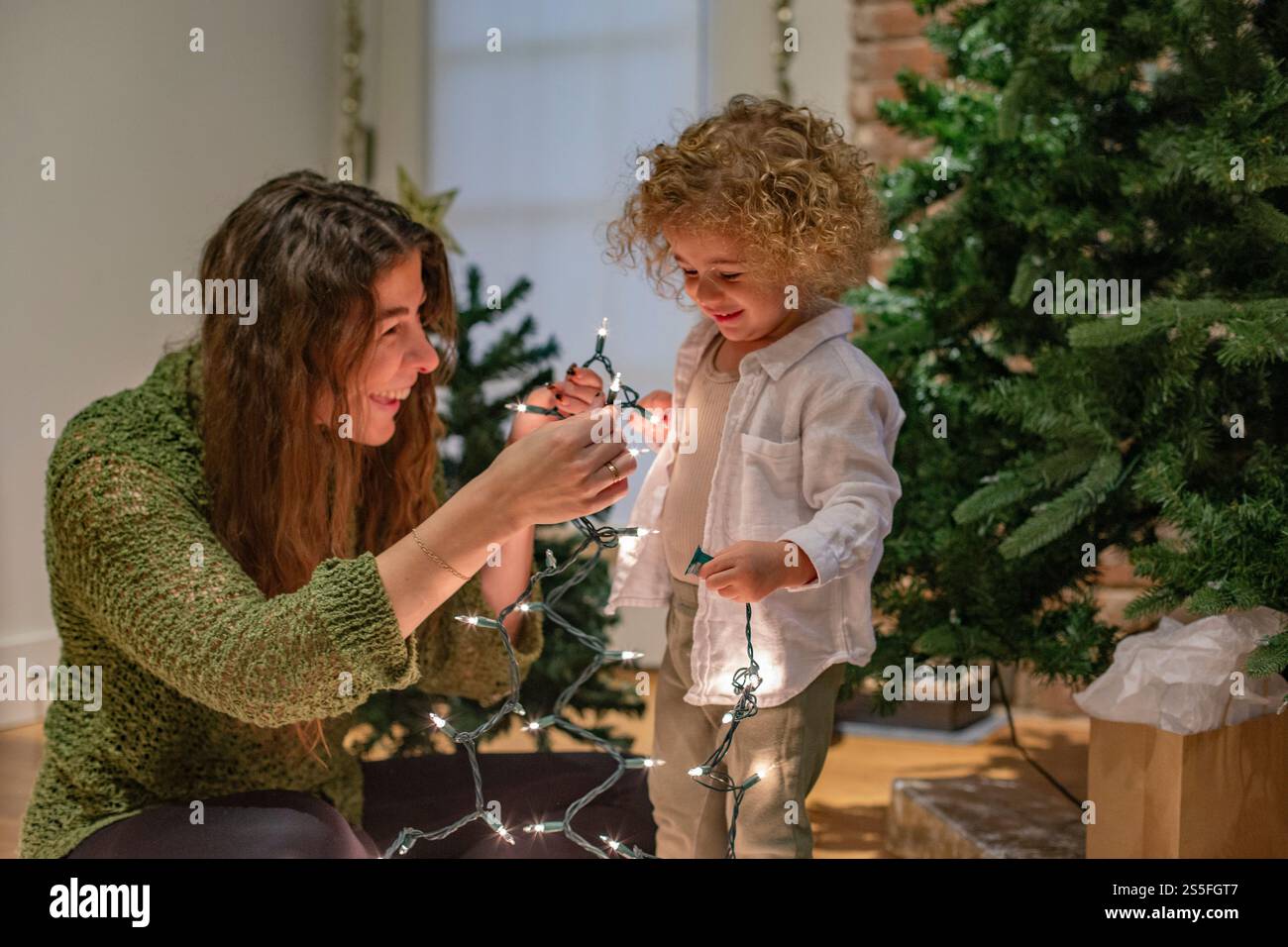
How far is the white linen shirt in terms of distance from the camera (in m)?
0.88

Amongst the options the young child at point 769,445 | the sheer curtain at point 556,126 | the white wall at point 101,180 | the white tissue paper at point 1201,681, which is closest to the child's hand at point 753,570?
the young child at point 769,445

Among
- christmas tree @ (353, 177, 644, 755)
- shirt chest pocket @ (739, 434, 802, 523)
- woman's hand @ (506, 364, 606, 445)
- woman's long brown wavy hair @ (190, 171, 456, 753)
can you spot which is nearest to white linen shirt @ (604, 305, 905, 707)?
shirt chest pocket @ (739, 434, 802, 523)

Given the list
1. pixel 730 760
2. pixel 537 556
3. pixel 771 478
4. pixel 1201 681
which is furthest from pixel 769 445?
pixel 537 556

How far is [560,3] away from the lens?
259cm

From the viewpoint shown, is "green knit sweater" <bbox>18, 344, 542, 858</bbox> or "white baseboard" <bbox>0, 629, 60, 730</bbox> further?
"white baseboard" <bbox>0, 629, 60, 730</bbox>

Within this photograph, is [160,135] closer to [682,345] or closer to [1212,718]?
[682,345]

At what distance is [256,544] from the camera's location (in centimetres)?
105

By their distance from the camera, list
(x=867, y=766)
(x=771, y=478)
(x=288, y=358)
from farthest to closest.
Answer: (x=867, y=766) < (x=288, y=358) < (x=771, y=478)

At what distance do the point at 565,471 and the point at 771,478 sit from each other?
15cm

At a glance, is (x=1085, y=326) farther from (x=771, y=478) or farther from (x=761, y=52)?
(x=761, y=52)

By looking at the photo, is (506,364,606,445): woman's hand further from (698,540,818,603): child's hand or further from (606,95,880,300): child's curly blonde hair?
(698,540,818,603): child's hand

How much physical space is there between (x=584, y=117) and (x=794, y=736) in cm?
194
